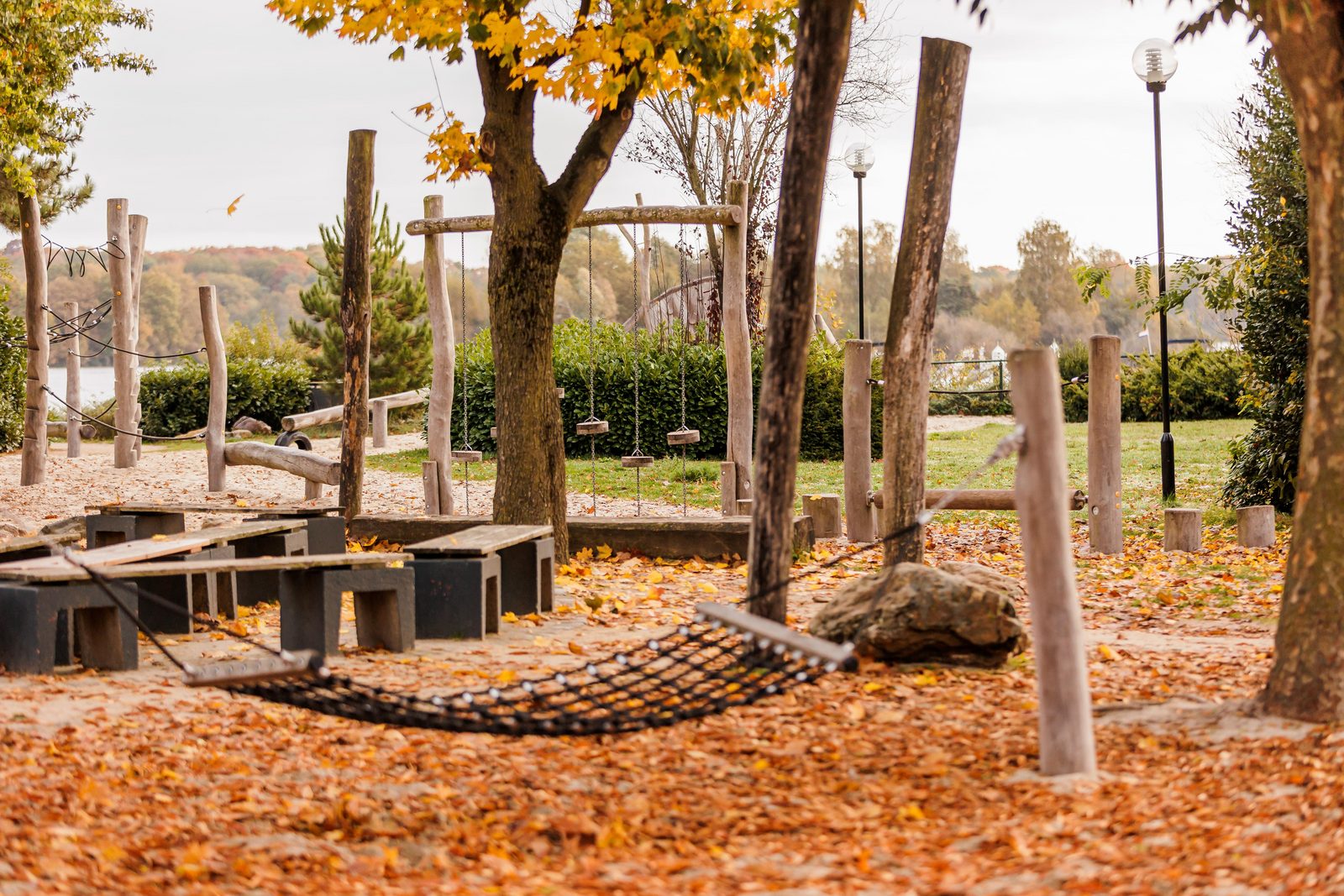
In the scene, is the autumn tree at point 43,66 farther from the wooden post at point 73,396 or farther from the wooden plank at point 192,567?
the wooden plank at point 192,567

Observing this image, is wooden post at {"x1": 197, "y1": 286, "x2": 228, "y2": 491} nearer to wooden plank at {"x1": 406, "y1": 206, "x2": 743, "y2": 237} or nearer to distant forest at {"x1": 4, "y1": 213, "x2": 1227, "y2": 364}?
wooden plank at {"x1": 406, "y1": 206, "x2": 743, "y2": 237}

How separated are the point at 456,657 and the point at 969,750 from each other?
231 cm

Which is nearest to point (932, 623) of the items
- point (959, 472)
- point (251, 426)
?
point (959, 472)

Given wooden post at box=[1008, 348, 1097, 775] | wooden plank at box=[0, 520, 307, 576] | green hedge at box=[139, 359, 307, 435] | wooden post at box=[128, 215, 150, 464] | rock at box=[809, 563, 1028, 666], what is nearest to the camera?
wooden post at box=[1008, 348, 1097, 775]

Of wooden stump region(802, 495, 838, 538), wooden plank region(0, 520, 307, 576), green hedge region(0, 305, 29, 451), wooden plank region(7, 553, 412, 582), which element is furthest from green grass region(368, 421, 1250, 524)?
wooden plank region(7, 553, 412, 582)

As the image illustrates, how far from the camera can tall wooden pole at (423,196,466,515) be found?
9.32 meters

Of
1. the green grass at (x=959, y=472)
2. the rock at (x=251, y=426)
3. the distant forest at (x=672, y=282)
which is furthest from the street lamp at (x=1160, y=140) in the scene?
the distant forest at (x=672, y=282)

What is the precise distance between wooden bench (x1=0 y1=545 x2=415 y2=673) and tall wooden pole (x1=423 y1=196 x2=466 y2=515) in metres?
3.70

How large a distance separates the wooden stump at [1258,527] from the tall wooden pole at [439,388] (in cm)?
536

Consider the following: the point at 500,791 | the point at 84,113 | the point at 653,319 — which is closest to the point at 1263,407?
the point at 500,791

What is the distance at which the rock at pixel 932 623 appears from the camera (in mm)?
4969

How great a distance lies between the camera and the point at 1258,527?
8.31 meters

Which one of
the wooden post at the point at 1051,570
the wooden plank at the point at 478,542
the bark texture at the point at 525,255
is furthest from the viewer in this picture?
the bark texture at the point at 525,255

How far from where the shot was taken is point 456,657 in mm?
5430
